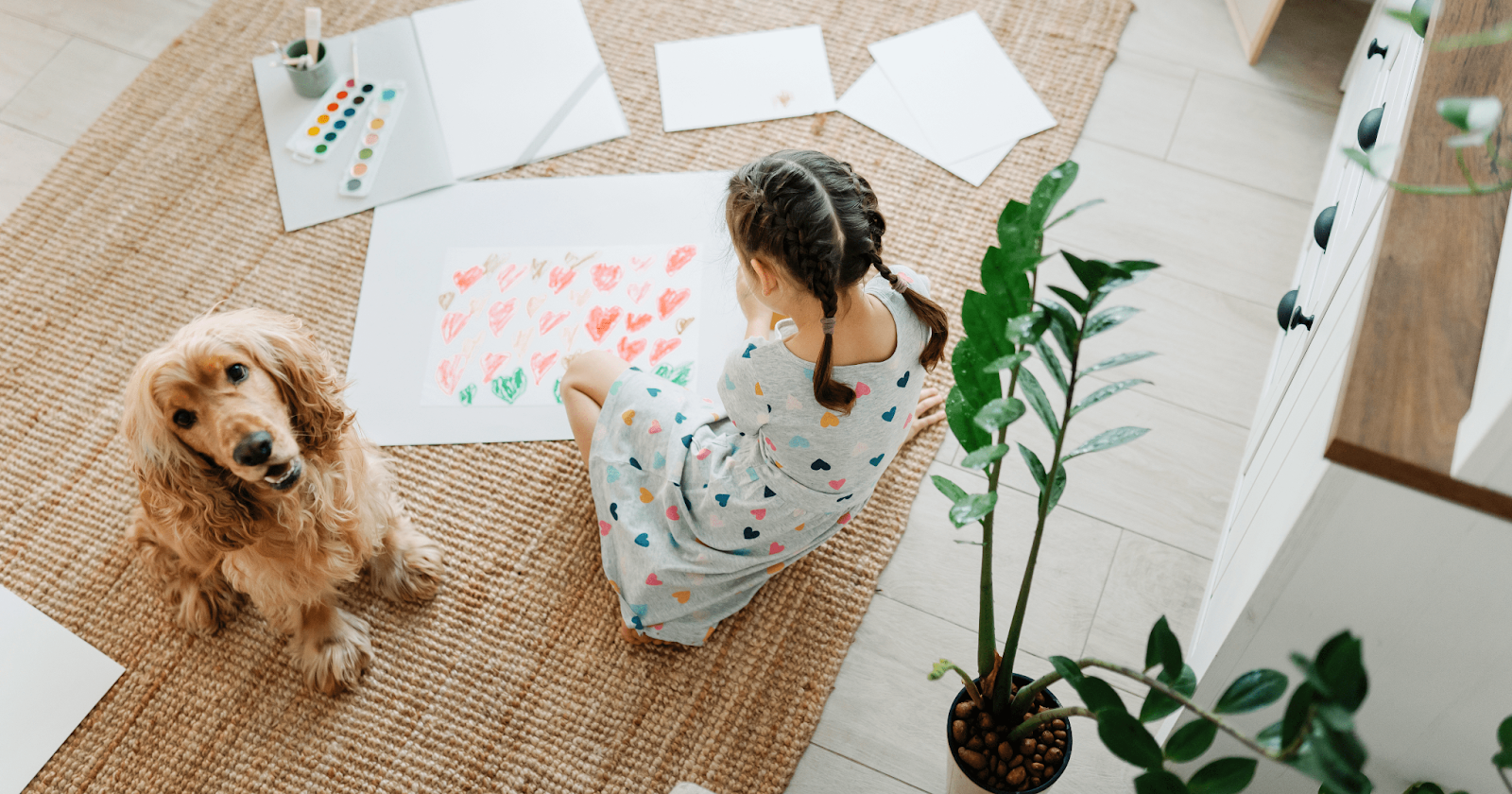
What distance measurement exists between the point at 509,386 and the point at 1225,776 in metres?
1.18

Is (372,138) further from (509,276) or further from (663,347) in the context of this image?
(663,347)

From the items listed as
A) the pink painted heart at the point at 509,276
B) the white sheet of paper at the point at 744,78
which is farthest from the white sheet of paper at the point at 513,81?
the pink painted heart at the point at 509,276

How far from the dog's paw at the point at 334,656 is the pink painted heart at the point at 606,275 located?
0.67 meters

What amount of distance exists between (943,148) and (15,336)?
5.52ft

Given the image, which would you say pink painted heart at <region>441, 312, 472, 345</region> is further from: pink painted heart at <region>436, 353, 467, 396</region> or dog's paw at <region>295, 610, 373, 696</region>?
dog's paw at <region>295, 610, 373, 696</region>

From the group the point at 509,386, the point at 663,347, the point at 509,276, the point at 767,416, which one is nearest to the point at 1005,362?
the point at 767,416

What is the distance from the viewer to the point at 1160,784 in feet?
2.07

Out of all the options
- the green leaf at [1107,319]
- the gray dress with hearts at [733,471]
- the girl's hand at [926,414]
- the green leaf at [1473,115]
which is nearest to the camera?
the green leaf at [1473,115]

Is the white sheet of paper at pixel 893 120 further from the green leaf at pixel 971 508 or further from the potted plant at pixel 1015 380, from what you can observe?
the green leaf at pixel 971 508

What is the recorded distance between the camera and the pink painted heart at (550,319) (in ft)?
5.17

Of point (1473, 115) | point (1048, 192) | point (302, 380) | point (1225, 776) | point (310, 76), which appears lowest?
point (310, 76)

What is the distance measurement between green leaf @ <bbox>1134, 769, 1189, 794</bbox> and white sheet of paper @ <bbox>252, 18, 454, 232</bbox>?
154cm

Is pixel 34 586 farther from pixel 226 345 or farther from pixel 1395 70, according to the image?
pixel 1395 70

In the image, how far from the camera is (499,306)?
1.60 meters
